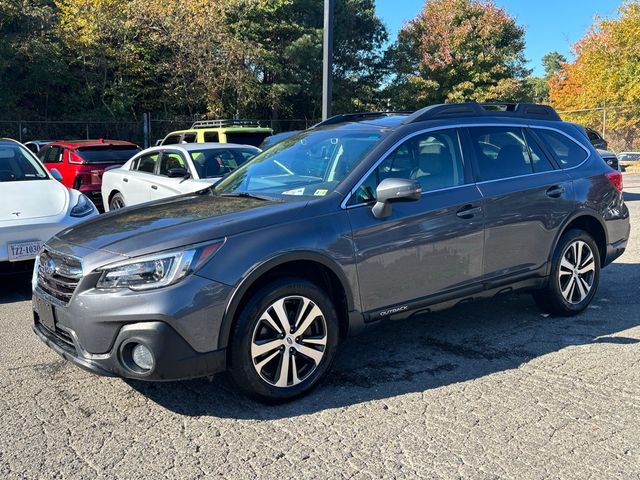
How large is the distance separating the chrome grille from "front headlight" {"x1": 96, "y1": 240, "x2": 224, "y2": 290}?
0.96 ft

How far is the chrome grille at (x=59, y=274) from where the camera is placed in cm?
363

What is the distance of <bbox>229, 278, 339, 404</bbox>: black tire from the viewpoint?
3545 mm

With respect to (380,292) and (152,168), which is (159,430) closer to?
(380,292)

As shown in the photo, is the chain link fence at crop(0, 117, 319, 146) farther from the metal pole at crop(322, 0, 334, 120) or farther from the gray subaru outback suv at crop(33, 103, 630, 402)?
the gray subaru outback suv at crop(33, 103, 630, 402)

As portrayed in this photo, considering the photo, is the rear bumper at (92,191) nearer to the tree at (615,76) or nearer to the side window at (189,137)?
the side window at (189,137)

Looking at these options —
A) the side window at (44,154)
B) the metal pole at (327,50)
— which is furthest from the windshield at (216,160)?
the side window at (44,154)

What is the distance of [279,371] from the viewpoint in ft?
12.1

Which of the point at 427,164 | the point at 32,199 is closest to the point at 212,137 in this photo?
the point at 32,199

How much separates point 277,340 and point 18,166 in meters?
5.37

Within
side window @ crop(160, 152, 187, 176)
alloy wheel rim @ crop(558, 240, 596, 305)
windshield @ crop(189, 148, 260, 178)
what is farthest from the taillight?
side window @ crop(160, 152, 187, 176)

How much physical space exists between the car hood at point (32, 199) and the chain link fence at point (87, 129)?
1689 cm

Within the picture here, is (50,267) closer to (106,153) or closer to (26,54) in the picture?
(106,153)

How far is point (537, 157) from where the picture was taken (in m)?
5.23

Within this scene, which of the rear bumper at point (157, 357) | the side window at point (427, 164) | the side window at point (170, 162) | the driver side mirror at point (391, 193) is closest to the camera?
the rear bumper at point (157, 357)
